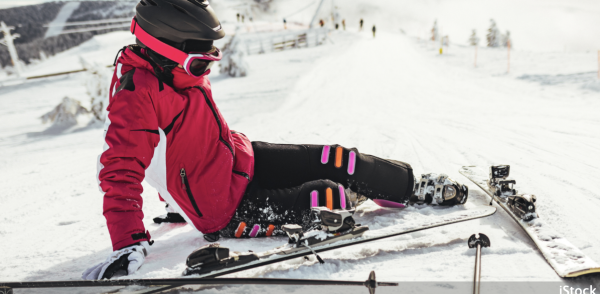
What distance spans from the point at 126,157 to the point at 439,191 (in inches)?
72.4

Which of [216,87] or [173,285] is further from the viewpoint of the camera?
[216,87]

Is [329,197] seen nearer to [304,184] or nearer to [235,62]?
[304,184]

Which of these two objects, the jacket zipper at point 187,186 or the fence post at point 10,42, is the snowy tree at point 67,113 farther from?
the fence post at point 10,42

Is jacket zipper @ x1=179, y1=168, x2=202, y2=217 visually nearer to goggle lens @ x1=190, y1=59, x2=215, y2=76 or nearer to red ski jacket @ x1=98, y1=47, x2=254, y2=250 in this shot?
red ski jacket @ x1=98, y1=47, x2=254, y2=250

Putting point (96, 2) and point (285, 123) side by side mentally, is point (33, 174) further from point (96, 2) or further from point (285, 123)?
point (96, 2)

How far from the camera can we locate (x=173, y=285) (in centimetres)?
142

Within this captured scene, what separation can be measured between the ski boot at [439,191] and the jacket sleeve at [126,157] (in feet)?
5.39

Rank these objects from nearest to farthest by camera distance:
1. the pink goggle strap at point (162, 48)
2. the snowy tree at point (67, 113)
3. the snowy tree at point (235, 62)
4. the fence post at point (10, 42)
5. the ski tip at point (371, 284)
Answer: the ski tip at point (371, 284), the pink goggle strap at point (162, 48), the snowy tree at point (67, 113), the snowy tree at point (235, 62), the fence post at point (10, 42)

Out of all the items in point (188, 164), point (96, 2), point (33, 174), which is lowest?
point (33, 174)

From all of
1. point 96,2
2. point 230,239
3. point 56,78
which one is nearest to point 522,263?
point 230,239

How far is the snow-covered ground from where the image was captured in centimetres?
165

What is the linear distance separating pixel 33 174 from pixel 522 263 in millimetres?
4776

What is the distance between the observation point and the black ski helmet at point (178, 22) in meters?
1.60

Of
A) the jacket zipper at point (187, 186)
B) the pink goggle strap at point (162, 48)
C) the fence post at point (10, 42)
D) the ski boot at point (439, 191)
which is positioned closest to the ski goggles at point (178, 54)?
the pink goggle strap at point (162, 48)
